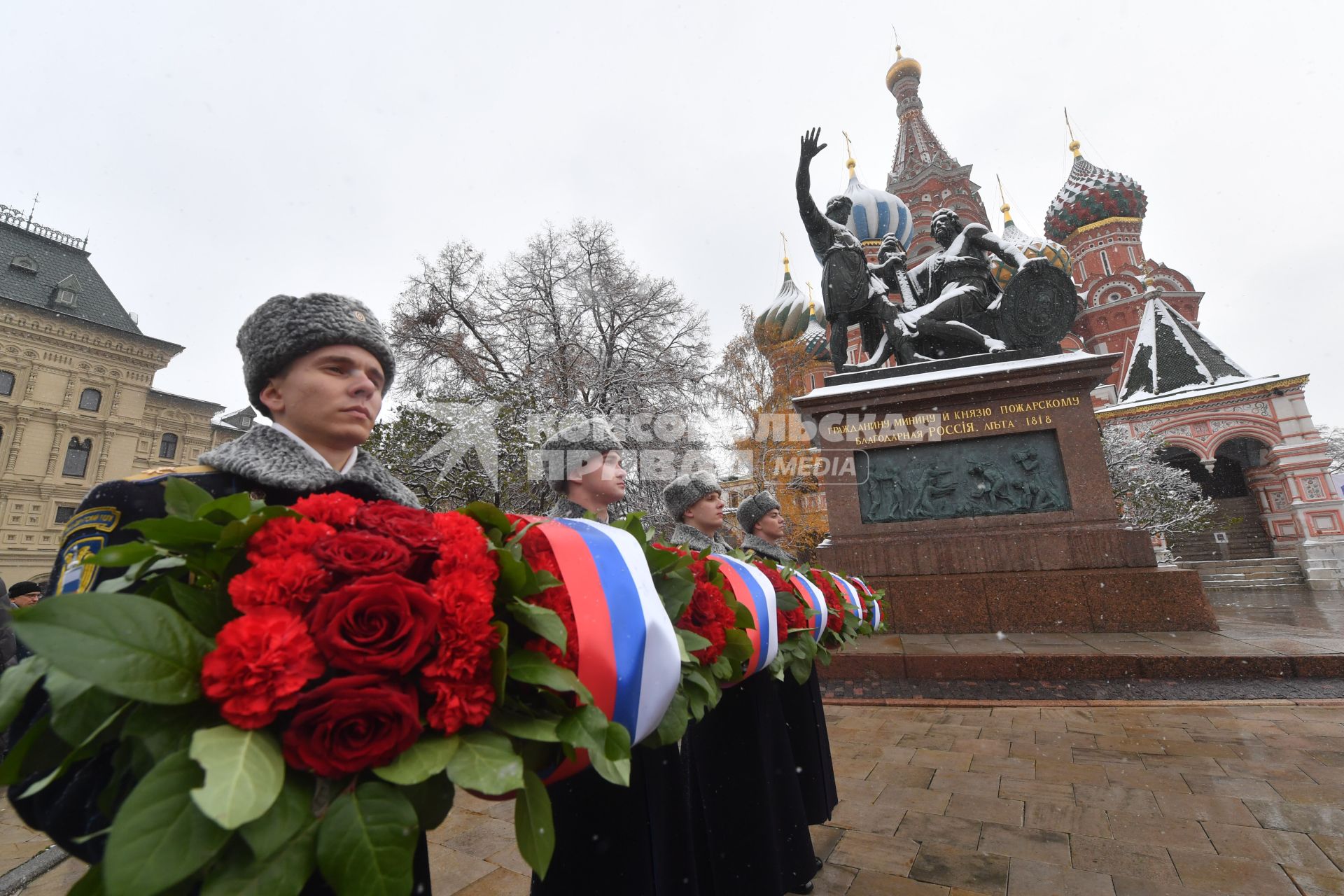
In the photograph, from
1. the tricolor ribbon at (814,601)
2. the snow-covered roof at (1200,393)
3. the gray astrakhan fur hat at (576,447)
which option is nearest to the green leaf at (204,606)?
the gray astrakhan fur hat at (576,447)

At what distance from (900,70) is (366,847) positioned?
49.5m

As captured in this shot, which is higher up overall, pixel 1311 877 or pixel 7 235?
pixel 7 235

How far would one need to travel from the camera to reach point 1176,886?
6.98 feet

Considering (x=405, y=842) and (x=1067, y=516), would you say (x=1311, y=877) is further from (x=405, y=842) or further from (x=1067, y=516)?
(x=1067, y=516)

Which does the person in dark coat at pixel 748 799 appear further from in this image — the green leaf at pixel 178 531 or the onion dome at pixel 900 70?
the onion dome at pixel 900 70

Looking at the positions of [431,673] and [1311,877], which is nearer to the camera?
[431,673]

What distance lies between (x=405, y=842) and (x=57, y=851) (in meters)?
4.18

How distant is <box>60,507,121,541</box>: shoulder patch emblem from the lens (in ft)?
3.82

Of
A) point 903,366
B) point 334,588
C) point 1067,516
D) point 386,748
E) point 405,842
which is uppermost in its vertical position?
point 903,366

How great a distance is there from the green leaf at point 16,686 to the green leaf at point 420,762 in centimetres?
43

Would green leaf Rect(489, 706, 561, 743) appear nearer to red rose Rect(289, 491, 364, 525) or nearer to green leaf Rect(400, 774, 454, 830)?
green leaf Rect(400, 774, 454, 830)

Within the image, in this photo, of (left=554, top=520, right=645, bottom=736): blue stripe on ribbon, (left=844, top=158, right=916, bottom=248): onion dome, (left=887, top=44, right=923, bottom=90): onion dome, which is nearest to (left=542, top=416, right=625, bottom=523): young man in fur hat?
(left=554, top=520, right=645, bottom=736): blue stripe on ribbon

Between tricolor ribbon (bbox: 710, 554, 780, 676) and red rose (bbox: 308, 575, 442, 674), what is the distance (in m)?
1.16

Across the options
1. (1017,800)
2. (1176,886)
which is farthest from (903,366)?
(1176,886)
